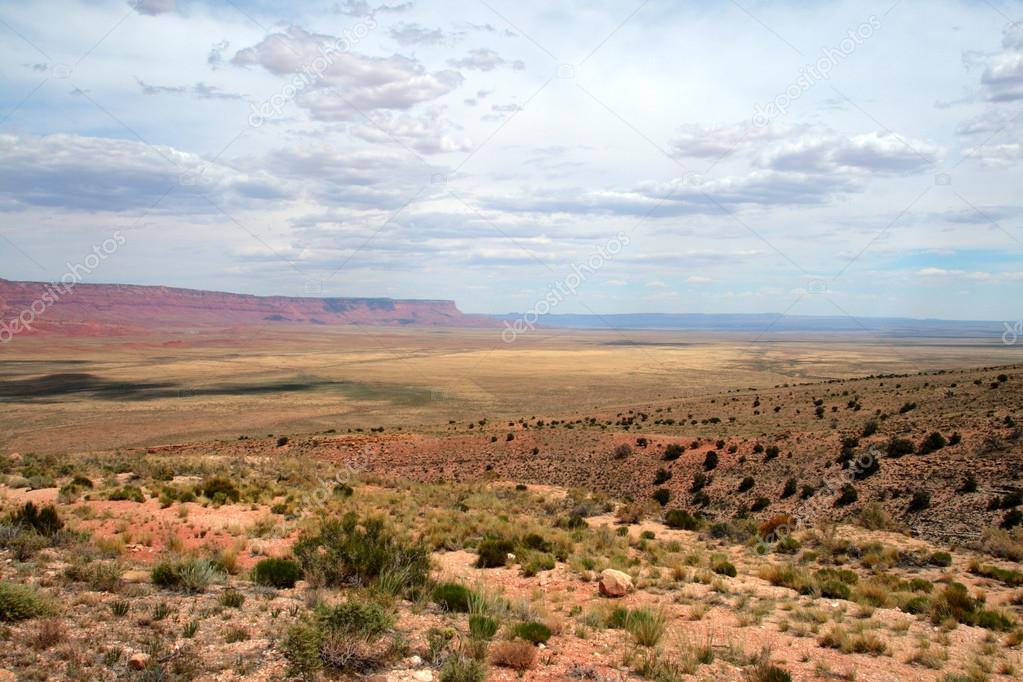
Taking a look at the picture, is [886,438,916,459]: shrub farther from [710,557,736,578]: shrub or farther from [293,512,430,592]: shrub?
[293,512,430,592]: shrub

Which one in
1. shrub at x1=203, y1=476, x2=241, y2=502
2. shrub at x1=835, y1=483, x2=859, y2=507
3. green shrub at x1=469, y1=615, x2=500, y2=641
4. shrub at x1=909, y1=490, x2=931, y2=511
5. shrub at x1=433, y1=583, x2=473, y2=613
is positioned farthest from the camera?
shrub at x1=835, y1=483, x2=859, y2=507

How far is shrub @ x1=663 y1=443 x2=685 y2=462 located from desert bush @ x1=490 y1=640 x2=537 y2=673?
23387mm

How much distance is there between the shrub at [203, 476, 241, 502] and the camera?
1890 cm

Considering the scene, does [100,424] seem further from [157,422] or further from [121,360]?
[121,360]

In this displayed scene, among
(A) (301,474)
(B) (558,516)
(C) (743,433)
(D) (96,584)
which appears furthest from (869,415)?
(D) (96,584)

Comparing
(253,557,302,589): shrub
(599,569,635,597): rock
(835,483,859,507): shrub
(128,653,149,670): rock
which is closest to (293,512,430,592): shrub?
(253,557,302,589): shrub

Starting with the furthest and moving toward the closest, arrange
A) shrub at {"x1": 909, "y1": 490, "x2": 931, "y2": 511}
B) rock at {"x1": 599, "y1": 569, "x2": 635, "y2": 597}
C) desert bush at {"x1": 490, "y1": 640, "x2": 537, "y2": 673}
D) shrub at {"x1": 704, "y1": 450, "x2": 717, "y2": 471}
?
1. shrub at {"x1": 704, "y1": 450, "x2": 717, "y2": 471}
2. shrub at {"x1": 909, "y1": 490, "x2": 931, "y2": 511}
3. rock at {"x1": 599, "y1": 569, "x2": 635, "y2": 597}
4. desert bush at {"x1": 490, "y1": 640, "x2": 537, "y2": 673}

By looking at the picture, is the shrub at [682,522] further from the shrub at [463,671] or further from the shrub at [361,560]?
the shrub at [463,671]

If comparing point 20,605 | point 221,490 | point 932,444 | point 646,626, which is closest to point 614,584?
point 646,626

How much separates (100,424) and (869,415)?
56.8 metres

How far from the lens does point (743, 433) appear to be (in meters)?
33.9

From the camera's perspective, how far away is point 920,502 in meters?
20.0

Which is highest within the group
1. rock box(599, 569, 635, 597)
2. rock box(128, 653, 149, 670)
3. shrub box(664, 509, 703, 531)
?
rock box(128, 653, 149, 670)

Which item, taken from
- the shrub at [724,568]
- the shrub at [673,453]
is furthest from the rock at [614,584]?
the shrub at [673,453]
